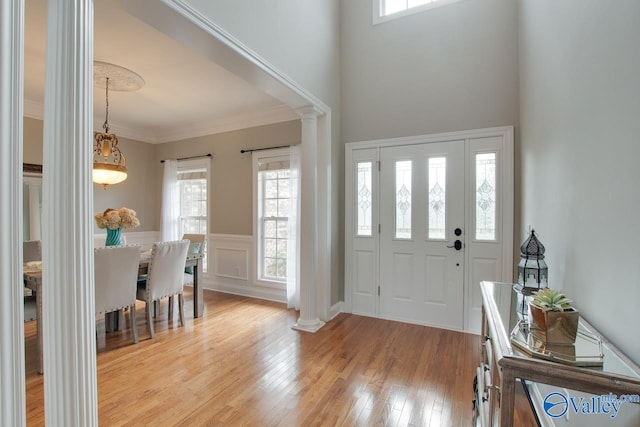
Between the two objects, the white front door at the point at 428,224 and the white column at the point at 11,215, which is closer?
the white column at the point at 11,215

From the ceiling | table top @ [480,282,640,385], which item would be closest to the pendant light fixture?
the ceiling

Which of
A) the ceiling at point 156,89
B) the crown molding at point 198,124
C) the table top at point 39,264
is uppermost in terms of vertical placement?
the ceiling at point 156,89

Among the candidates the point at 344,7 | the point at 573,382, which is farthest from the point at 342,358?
the point at 344,7

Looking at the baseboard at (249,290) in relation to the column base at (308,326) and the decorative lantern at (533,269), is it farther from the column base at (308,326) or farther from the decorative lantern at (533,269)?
the decorative lantern at (533,269)

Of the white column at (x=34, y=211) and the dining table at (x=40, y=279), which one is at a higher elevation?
the white column at (x=34, y=211)

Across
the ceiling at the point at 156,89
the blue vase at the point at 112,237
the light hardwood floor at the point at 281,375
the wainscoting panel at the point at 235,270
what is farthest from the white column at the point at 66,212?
the wainscoting panel at the point at 235,270

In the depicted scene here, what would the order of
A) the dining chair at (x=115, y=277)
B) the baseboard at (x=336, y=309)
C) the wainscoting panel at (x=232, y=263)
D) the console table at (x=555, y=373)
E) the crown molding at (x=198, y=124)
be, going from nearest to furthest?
the console table at (x=555, y=373) < the dining chair at (x=115, y=277) < the baseboard at (x=336, y=309) < the crown molding at (x=198, y=124) < the wainscoting panel at (x=232, y=263)

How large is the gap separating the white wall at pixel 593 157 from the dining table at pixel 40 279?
11.4 feet

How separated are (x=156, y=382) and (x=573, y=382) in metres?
2.58

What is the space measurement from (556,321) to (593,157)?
80 cm

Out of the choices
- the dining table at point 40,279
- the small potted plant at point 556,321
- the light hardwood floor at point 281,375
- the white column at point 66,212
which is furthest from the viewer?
the dining table at point 40,279

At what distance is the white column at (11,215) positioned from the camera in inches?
37.2

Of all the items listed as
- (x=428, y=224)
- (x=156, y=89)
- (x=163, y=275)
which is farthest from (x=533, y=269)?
(x=156, y=89)

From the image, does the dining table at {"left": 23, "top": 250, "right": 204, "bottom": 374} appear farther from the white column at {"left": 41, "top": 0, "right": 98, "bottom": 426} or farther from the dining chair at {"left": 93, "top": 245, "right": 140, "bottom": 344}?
the white column at {"left": 41, "top": 0, "right": 98, "bottom": 426}
